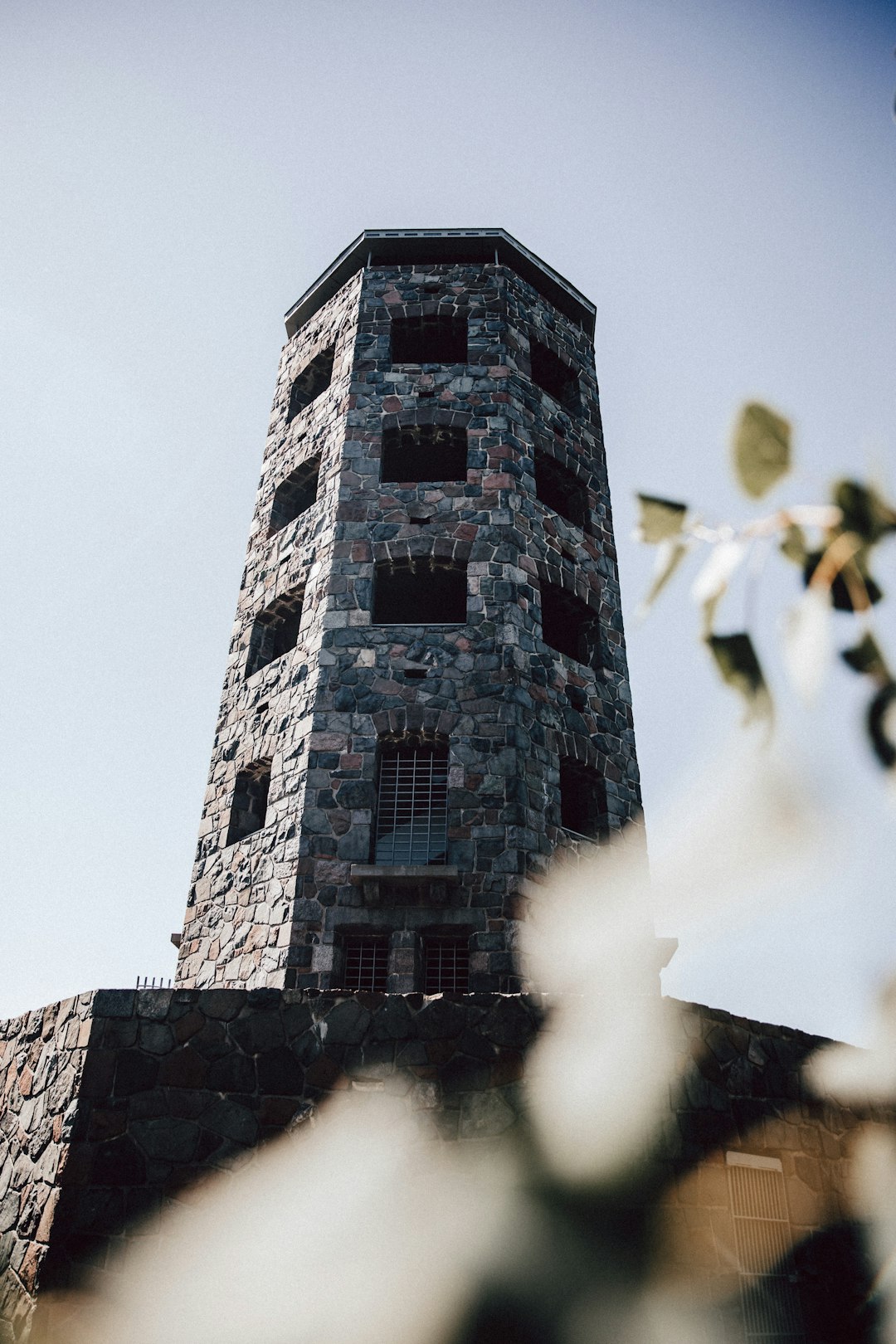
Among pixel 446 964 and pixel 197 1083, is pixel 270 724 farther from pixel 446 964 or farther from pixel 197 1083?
pixel 197 1083

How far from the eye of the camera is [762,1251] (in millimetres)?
5703

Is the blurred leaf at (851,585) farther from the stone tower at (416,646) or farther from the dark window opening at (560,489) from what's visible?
the dark window opening at (560,489)

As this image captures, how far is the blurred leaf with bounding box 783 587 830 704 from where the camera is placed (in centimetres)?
101

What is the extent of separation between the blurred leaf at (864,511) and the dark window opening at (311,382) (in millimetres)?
16470

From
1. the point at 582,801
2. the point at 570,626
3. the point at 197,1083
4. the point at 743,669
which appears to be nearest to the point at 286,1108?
the point at 197,1083

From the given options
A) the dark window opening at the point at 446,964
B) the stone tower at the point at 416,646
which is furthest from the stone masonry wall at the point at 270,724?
the dark window opening at the point at 446,964

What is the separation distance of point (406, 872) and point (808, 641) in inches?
380

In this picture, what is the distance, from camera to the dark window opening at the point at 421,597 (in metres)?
13.9

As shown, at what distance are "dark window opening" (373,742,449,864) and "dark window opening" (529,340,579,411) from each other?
26.8 ft

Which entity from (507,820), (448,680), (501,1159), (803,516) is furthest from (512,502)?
(803,516)

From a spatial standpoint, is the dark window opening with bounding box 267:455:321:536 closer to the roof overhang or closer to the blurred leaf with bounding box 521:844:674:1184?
the roof overhang

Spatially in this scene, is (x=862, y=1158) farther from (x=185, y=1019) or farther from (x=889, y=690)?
(x=889, y=690)

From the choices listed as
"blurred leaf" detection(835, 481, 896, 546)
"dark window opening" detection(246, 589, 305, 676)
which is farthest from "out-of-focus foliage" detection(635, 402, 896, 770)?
"dark window opening" detection(246, 589, 305, 676)

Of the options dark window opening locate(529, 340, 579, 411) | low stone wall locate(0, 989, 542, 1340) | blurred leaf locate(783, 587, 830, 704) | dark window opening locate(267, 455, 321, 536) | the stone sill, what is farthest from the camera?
dark window opening locate(529, 340, 579, 411)
